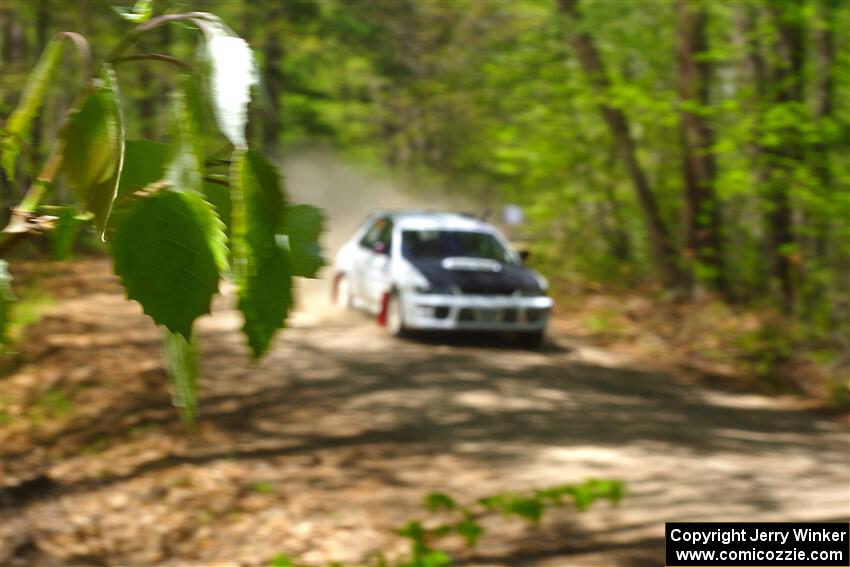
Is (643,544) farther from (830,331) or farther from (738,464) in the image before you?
(830,331)

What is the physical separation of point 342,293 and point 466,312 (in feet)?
10.4

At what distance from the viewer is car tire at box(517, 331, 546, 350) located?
529 inches

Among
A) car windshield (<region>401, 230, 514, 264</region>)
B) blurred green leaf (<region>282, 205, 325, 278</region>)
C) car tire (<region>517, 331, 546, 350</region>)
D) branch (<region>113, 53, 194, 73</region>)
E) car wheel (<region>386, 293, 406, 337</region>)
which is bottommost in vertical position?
car tire (<region>517, 331, 546, 350</region>)

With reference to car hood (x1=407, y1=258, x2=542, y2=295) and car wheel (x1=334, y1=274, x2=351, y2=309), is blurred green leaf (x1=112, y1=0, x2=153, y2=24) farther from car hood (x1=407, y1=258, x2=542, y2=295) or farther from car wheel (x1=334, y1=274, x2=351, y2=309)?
car wheel (x1=334, y1=274, x2=351, y2=309)

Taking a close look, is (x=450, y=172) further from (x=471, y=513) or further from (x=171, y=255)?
(x=171, y=255)

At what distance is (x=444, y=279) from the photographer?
42.6 ft

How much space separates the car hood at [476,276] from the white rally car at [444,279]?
0.04 ft

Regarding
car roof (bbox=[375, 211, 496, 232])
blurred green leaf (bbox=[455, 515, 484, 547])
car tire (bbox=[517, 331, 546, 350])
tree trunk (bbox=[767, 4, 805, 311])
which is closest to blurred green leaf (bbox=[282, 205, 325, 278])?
blurred green leaf (bbox=[455, 515, 484, 547])

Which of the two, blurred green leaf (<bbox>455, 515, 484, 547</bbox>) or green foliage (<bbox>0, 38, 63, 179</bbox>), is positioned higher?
green foliage (<bbox>0, 38, 63, 179</bbox>)

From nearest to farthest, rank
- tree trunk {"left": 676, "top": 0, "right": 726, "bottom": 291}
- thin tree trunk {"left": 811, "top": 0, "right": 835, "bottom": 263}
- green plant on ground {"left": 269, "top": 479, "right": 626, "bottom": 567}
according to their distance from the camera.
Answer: green plant on ground {"left": 269, "top": 479, "right": 626, "bottom": 567}, thin tree trunk {"left": 811, "top": 0, "right": 835, "bottom": 263}, tree trunk {"left": 676, "top": 0, "right": 726, "bottom": 291}

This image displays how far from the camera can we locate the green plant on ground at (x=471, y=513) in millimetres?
5832

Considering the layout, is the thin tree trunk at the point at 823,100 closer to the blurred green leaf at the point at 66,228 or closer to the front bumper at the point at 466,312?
the front bumper at the point at 466,312

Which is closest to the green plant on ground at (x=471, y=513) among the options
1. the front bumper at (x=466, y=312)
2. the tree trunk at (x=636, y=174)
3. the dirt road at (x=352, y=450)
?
the dirt road at (x=352, y=450)

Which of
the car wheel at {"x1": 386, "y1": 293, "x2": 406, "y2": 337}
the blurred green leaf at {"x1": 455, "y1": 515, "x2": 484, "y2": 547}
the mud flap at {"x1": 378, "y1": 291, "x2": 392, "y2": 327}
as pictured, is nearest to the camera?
the blurred green leaf at {"x1": 455, "y1": 515, "x2": 484, "y2": 547}
